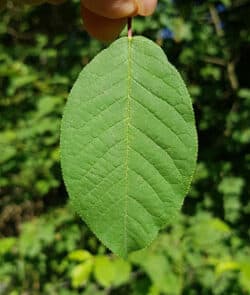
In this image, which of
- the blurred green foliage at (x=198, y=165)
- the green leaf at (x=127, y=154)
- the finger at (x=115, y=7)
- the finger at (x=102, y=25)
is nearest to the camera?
the green leaf at (x=127, y=154)

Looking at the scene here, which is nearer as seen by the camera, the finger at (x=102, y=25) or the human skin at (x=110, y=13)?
the human skin at (x=110, y=13)

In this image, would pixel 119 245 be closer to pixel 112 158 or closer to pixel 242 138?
pixel 112 158

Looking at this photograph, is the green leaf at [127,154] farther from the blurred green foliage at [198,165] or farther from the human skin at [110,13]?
the blurred green foliage at [198,165]

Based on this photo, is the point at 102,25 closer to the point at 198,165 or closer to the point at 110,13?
the point at 110,13

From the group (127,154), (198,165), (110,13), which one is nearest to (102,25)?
(110,13)

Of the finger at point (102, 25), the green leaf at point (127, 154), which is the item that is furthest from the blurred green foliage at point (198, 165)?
the green leaf at point (127, 154)

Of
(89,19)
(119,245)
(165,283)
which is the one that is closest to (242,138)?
(165,283)

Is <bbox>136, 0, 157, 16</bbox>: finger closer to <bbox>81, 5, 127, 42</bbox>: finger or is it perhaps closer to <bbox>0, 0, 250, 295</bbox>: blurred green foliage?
<bbox>81, 5, 127, 42</bbox>: finger
